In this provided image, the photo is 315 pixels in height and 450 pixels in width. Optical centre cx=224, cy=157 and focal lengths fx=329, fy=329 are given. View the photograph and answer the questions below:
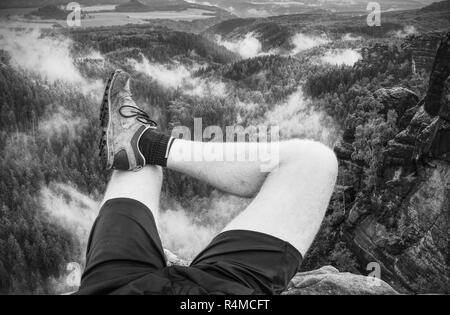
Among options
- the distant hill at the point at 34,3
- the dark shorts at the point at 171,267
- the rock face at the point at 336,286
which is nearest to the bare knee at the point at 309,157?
the dark shorts at the point at 171,267

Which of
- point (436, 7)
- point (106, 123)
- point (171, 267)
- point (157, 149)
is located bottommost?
point (171, 267)

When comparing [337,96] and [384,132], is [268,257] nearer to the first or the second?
[384,132]

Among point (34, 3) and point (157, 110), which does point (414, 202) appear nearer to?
point (34, 3)

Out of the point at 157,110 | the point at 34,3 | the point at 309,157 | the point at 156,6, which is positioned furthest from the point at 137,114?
the point at 157,110

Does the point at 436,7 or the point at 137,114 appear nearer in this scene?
the point at 137,114

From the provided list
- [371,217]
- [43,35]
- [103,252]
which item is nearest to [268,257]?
[103,252]

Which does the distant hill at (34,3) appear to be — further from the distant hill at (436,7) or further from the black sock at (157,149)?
the distant hill at (436,7)
